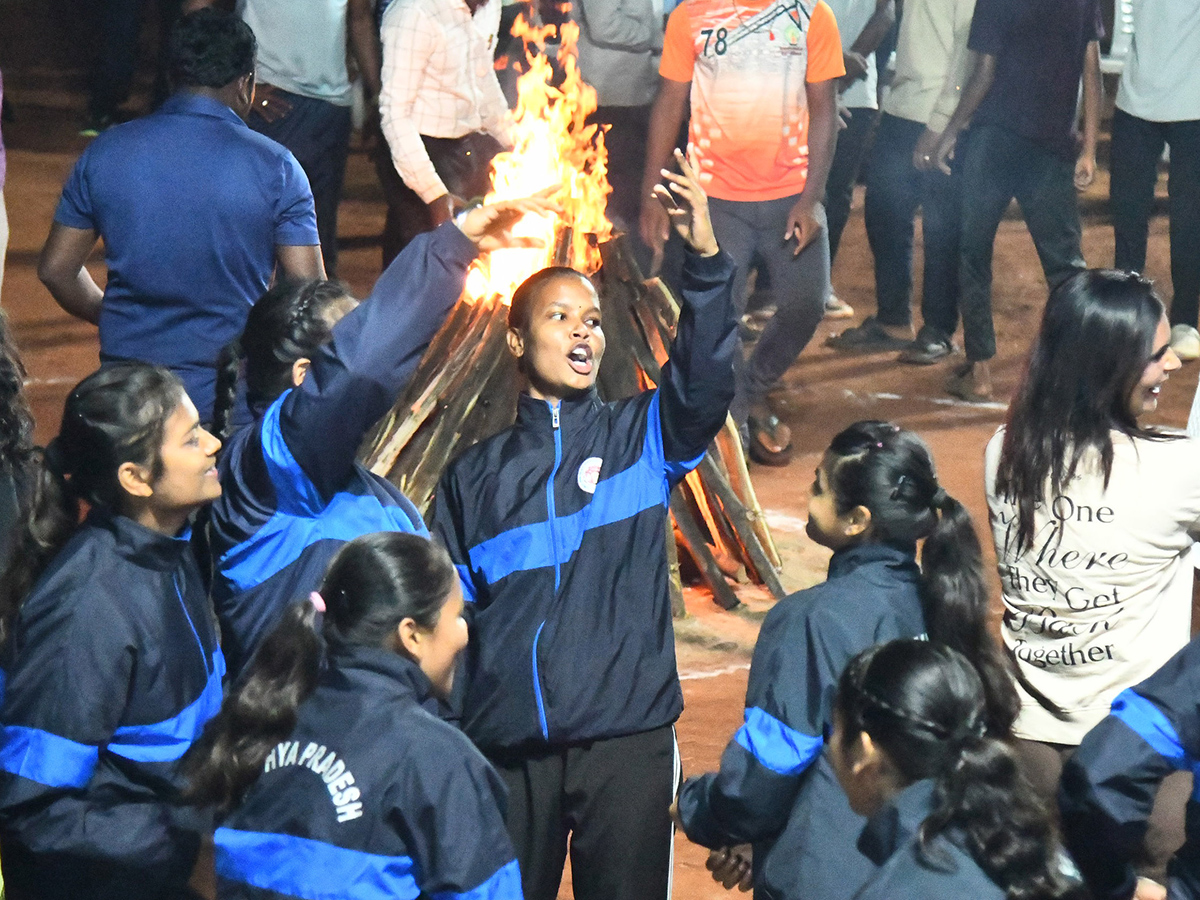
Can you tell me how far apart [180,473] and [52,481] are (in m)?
0.27

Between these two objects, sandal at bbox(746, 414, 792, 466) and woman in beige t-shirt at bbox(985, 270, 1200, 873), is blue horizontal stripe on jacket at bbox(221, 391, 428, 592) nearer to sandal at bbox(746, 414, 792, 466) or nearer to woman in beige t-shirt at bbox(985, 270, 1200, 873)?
woman in beige t-shirt at bbox(985, 270, 1200, 873)

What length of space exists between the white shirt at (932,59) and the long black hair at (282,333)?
22.6ft

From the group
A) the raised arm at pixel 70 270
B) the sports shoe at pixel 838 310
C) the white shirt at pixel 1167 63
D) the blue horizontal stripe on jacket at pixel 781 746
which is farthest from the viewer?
the sports shoe at pixel 838 310

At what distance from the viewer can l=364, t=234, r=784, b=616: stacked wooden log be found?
639 centimetres

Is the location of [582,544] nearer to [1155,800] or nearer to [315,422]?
[315,422]

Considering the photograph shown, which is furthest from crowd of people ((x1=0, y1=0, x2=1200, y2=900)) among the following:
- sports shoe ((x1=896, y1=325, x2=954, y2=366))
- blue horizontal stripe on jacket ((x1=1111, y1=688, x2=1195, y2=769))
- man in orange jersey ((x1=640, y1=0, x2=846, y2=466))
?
sports shoe ((x1=896, y1=325, x2=954, y2=366))

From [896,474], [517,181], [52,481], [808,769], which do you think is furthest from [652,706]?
[517,181]

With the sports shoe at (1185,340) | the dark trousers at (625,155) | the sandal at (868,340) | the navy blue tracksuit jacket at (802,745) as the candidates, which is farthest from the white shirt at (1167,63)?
the navy blue tracksuit jacket at (802,745)

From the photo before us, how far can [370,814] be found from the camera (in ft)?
8.44

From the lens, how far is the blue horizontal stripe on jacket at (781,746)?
3008 millimetres

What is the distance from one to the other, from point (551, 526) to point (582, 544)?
0.27 ft

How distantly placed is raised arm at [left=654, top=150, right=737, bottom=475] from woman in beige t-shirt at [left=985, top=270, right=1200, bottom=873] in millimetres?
678

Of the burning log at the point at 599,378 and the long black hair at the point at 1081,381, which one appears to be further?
the burning log at the point at 599,378

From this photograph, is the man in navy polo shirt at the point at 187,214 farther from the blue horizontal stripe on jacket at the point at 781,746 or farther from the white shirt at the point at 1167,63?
the white shirt at the point at 1167,63
